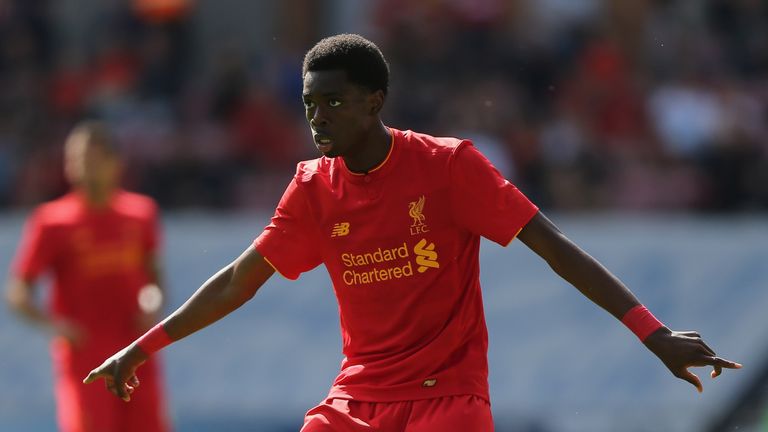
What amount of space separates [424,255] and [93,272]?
5018 millimetres

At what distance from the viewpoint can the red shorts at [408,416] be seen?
5535mm

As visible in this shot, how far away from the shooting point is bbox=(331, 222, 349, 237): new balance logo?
570 cm

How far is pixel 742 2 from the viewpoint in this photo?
14727 millimetres

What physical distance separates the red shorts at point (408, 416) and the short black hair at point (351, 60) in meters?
1.22

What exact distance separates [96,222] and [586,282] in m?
5.60

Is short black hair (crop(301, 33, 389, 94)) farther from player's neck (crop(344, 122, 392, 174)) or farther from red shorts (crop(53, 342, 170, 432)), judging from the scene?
red shorts (crop(53, 342, 170, 432))

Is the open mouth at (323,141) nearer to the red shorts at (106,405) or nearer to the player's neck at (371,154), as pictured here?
the player's neck at (371,154)

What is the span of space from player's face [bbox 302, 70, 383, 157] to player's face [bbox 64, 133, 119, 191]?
4.98 m

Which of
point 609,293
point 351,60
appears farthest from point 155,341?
point 609,293

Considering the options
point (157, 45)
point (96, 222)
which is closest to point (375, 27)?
point (157, 45)

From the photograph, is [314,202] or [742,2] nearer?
[314,202]

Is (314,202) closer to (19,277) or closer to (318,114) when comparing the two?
(318,114)

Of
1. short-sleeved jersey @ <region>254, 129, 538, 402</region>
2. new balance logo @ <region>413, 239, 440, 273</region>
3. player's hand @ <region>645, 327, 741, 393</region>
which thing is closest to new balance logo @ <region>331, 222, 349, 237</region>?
short-sleeved jersey @ <region>254, 129, 538, 402</region>

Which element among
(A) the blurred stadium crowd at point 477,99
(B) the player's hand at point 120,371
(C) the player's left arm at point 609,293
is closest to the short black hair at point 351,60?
(C) the player's left arm at point 609,293
